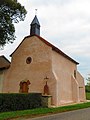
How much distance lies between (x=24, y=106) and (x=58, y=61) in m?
7.42

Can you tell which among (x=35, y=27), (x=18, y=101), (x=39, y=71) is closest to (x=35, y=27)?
(x=35, y=27)

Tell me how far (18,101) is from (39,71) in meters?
5.95

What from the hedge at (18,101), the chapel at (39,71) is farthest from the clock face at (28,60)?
the hedge at (18,101)

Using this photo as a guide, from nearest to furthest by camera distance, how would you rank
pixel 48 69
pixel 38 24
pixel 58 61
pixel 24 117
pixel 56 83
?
1. pixel 24 117
2. pixel 56 83
3. pixel 48 69
4. pixel 58 61
5. pixel 38 24

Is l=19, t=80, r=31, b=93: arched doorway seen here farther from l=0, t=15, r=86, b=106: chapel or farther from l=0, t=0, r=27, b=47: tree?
l=0, t=0, r=27, b=47: tree

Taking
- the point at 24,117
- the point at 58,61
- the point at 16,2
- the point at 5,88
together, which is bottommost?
the point at 24,117

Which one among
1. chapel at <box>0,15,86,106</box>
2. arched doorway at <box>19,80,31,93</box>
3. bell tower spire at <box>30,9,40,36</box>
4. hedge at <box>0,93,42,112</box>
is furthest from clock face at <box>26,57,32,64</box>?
A: hedge at <box>0,93,42,112</box>

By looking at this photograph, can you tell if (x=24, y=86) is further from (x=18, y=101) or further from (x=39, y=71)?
(x=18, y=101)

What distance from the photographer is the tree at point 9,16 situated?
17.6m

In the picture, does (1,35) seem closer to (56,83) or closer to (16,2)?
(16,2)

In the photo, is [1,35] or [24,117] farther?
[1,35]

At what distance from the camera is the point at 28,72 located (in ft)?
65.6

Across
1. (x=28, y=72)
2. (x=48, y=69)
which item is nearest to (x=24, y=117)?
(x=48, y=69)

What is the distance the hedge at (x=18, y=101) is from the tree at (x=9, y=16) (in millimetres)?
7340
